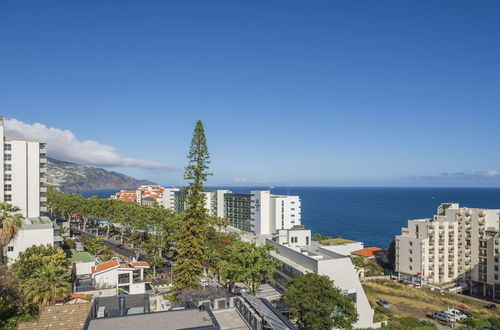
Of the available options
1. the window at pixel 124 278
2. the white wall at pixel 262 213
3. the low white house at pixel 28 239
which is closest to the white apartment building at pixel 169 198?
the white wall at pixel 262 213

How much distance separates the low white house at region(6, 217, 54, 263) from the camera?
37.1 meters

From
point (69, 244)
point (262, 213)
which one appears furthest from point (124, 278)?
point (262, 213)

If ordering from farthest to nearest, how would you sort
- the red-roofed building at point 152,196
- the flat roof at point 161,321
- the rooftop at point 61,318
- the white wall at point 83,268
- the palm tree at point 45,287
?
the red-roofed building at point 152,196, the white wall at point 83,268, the palm tree at point 45,287, the rooftop at point 61,318, the flat roof at point 161,321

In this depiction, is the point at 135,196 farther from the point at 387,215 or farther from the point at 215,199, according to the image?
the point at 387,215

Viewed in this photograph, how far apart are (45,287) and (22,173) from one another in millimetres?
36948

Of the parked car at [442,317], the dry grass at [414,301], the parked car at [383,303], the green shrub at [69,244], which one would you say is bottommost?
the dry grass at [414,301]

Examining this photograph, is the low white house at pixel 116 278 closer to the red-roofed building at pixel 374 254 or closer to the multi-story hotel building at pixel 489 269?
the red-roofed building at pixel 374 254

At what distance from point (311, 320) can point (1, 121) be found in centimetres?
5240

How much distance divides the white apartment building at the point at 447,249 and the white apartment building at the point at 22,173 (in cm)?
6225

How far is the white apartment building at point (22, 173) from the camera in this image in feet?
174

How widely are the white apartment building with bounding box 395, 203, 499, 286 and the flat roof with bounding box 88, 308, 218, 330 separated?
55.1 meters

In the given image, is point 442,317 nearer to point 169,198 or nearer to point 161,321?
point 161,321

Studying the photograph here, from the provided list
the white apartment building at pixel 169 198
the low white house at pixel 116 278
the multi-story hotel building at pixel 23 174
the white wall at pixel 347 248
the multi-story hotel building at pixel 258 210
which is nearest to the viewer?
the low white house at pixel 116 278

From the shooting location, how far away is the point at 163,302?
3178 centimetres
